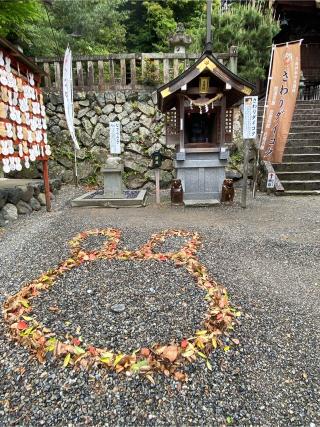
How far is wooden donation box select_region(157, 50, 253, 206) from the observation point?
6.09 meters

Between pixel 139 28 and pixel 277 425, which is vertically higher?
pixel 139 28

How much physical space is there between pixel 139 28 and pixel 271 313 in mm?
16953

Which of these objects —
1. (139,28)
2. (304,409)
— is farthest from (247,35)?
(304,409)

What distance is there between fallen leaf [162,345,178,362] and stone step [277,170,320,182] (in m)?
7.13

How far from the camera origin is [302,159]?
28.3 ft

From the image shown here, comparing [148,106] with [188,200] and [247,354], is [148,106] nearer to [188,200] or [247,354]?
[188,200]

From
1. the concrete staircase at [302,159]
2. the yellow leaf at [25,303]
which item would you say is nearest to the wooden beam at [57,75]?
the concrete staircase at [302,159]

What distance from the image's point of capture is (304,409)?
170 centimetres

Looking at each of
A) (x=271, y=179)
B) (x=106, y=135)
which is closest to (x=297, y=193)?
(x=271, y=179)

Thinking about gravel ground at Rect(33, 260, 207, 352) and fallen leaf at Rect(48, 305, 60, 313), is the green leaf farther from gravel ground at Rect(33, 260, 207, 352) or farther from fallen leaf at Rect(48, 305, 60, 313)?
fallen leaf at Rect(48, 305, 60, 313)

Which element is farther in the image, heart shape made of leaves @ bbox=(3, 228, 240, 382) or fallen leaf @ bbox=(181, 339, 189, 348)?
fallen leaf @ bbox=(181, 339, 189, 348)

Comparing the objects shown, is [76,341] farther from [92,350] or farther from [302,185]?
[302,185]

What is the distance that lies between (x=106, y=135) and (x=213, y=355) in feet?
27.3

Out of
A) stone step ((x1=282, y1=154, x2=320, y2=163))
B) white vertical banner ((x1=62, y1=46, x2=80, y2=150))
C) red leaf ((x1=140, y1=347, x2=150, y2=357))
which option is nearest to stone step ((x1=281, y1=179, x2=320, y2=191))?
stone step ((x1=282, y1=154, x2=320, y2=163))
